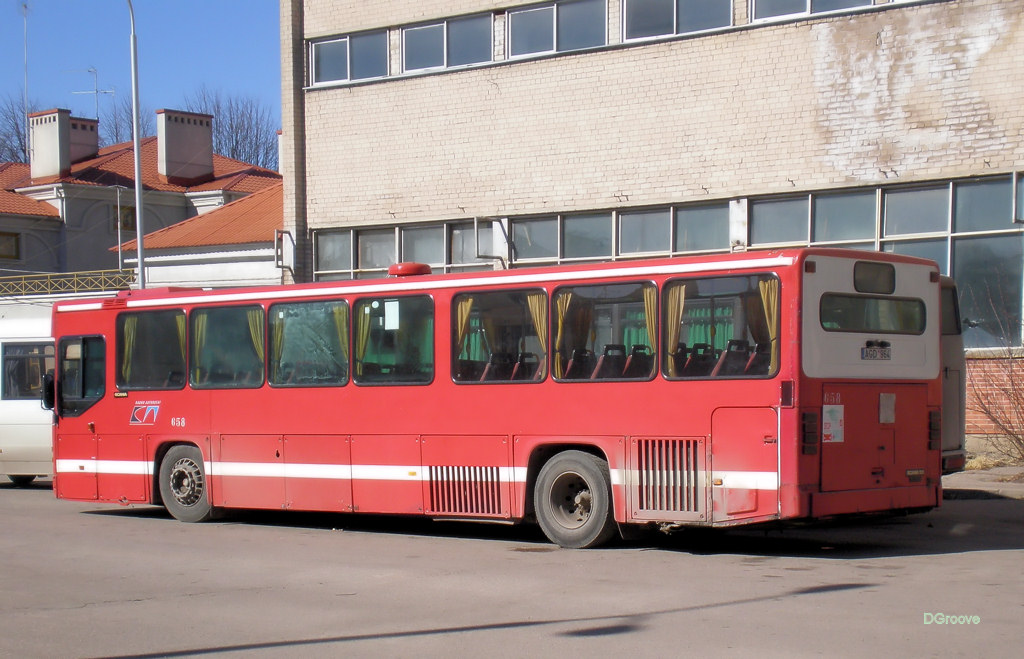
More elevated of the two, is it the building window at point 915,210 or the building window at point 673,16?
the building window at point 673,16

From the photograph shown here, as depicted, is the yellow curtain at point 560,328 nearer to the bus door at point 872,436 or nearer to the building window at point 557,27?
the bus door at point 872,436

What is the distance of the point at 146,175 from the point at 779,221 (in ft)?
130

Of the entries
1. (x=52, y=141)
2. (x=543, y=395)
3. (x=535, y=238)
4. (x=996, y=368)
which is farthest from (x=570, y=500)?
(x=52, y=141)

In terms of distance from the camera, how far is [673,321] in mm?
11750

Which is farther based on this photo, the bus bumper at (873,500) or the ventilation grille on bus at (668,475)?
the ventilation grille on bus at (668,475)

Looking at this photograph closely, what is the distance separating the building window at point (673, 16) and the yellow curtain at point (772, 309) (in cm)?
1170

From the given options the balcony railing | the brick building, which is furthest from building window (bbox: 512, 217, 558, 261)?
the balcony railing

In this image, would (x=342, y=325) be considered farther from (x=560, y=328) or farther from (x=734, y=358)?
(x=734, y=358)

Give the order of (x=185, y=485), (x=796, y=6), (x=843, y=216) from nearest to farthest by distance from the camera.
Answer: (x=185, y=485) → (x=843, y=216) → (x=796, y=6)

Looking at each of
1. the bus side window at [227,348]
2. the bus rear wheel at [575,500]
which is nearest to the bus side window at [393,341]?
the bus side window at [227,348]

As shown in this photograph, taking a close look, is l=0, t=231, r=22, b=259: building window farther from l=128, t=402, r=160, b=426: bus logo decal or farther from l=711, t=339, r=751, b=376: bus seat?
l=711, t=339, r=751, b=376: bus seat

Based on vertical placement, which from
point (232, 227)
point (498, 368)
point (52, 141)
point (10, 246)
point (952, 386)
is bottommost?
point (952, 386)

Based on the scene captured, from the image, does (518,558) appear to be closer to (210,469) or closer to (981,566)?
(981,566)

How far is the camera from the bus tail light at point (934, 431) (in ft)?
39.8
